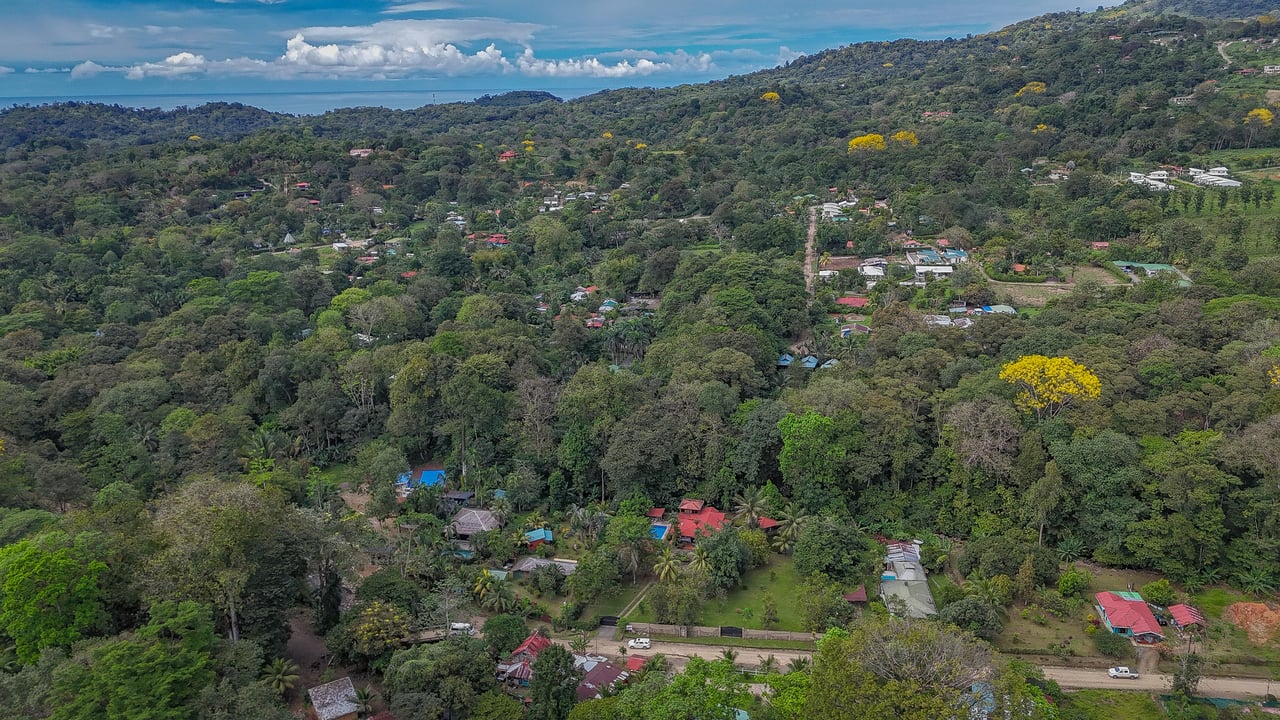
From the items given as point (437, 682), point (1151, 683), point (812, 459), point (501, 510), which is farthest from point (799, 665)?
point (501, 510)

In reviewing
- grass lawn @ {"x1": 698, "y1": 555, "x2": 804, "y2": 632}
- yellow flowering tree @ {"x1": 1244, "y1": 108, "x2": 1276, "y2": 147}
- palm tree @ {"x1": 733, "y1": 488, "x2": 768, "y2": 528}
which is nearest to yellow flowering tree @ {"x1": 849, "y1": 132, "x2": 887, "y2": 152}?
yellow flowering tree @ {"x1": 1244, "y1": 108, "x2": 1276, "y2": 147}

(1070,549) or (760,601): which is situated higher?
(1070,549)

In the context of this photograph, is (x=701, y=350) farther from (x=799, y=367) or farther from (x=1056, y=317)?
(x=1056, y=317)

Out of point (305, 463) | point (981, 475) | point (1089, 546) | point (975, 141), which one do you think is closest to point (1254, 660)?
point (1089, 546)

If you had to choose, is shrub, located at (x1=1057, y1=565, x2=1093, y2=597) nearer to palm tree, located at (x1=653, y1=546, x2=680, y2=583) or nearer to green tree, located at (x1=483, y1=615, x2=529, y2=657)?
palm tree, located at (x1=653, y1=546, x2=680, y2=583)

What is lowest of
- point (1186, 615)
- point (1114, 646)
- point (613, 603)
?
point (613, 603)

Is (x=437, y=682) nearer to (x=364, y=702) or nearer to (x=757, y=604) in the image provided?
(x=364, y=702)

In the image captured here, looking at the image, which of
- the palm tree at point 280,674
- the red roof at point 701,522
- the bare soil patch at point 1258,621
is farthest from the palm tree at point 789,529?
the palm tree at point 280,674
